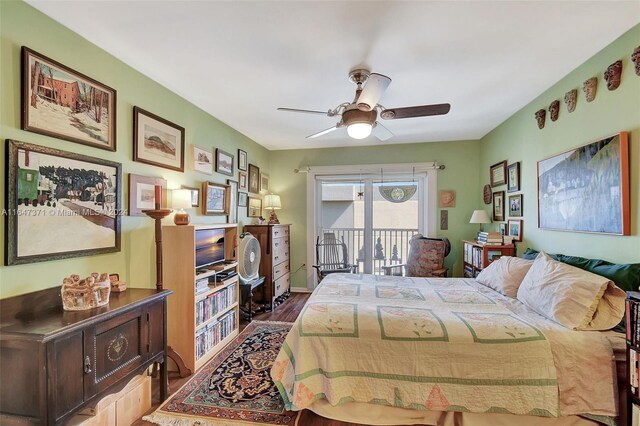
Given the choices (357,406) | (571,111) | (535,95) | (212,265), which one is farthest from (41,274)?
(535,95)

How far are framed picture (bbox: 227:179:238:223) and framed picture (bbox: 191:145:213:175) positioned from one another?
0.39 m

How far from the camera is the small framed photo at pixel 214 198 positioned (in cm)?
311

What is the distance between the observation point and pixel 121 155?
214 cm

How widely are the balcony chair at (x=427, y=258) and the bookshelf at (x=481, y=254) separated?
0.96 ft

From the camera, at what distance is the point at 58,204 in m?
1.69

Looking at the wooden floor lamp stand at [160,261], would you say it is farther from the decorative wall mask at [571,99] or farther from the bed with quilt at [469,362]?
the decorative wall mask at [571,99]

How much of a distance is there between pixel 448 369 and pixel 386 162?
3.48 m

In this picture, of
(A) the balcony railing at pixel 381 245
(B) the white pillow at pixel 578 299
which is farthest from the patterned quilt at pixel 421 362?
(A) the balcony railing at pixel 381 245

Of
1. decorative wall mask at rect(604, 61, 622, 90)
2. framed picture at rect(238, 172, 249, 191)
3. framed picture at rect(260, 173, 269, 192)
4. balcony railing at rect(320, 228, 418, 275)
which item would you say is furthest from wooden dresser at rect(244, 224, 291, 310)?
decorative wall mask at rect(604, 61, 622, 90)

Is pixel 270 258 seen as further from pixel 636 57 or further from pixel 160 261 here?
pixel 636 57

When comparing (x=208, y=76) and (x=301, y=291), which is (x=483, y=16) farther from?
(x=301, y=291)

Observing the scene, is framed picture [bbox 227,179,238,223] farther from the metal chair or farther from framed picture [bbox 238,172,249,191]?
the metal chair

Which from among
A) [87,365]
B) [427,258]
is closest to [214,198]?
[87,365]

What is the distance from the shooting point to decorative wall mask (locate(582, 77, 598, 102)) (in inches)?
80.5
